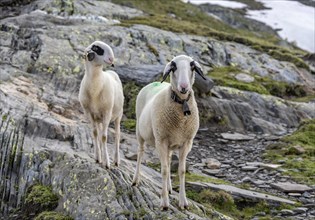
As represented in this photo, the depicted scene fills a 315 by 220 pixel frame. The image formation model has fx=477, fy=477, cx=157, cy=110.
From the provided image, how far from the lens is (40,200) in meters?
12.9

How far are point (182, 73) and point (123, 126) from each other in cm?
1315

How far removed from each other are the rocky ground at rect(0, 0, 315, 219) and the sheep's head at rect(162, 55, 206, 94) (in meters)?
3.09

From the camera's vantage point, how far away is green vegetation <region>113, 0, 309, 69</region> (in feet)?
141

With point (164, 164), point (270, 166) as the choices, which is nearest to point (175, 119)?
point (164, 164)

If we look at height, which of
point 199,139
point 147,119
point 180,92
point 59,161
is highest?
point 180,92

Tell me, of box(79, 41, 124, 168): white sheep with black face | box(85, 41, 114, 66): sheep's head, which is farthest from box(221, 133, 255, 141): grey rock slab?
box(85, 41, 114, 66): sheep's head

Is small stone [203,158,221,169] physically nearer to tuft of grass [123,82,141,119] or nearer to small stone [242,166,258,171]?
small stone [242,166,258,171]

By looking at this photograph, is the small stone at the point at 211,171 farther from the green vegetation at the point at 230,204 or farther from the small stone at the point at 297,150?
the small stone at the point at 297,150

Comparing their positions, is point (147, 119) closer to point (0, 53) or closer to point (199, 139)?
point (199, 139)

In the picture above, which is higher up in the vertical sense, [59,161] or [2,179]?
[59,161]

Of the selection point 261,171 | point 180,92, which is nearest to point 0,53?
point 261,171

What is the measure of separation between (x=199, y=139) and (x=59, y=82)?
25.0 ft

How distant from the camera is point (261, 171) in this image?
1822cm

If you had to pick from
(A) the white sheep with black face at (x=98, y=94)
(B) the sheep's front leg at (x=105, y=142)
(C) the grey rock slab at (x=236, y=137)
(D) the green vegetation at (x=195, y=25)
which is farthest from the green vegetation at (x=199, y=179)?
(D) the green vegetation at (x=195, y=25)
